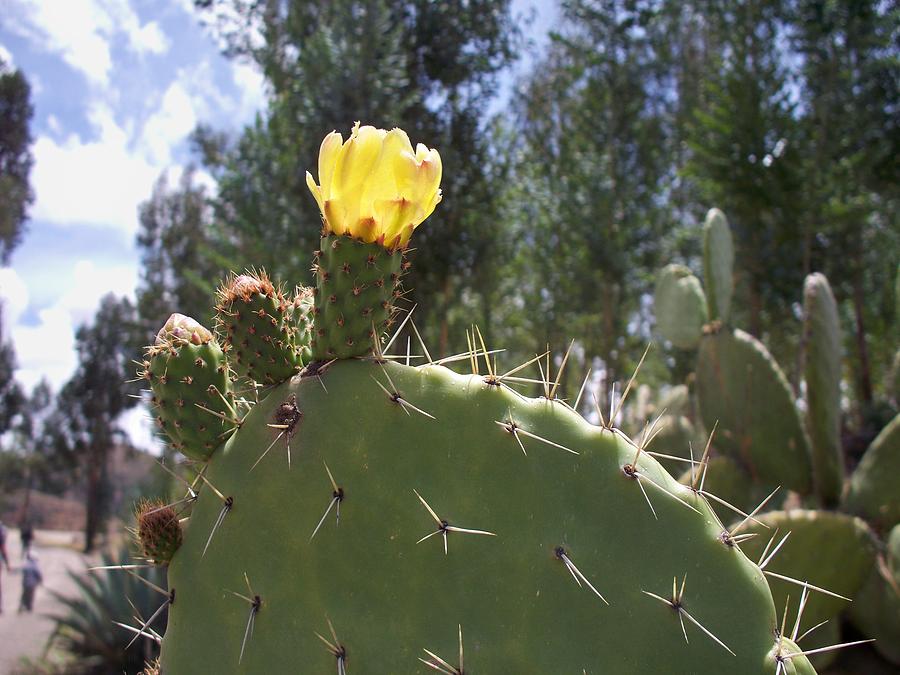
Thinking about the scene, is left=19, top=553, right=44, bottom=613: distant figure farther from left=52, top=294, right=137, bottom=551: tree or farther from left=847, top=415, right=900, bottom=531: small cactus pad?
left=52, top=294, right=137, bottom=551: tree

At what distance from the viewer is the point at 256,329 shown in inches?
48.9

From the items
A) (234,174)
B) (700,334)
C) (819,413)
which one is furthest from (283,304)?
(234,174)

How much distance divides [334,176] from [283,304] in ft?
0.84

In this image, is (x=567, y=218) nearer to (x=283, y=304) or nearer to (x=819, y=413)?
(x=819, y=413)

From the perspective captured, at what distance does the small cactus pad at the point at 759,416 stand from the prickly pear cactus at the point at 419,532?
276 cm

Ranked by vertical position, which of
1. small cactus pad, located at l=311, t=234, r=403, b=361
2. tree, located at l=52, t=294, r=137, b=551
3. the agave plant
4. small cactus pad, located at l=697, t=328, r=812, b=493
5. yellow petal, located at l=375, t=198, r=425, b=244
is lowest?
tree, located at l=52, t=294, r=137, b=551

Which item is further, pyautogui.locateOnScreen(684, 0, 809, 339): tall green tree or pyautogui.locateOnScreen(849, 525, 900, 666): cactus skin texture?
pyautogui.locateOnScreen(684, 0, 809, 339): tall green tree

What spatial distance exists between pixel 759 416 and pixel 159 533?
3.21 m

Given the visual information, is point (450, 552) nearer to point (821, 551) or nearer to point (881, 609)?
point (821, 551)

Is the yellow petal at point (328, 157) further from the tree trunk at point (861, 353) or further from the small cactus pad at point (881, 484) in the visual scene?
the tree trunk at point (861, 353)

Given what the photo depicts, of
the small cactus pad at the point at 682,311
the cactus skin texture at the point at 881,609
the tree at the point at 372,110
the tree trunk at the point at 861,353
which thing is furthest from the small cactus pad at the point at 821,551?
the tree trunk at the point at 861,353

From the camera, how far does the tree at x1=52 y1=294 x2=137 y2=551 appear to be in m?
25.8

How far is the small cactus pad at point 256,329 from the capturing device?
124cm

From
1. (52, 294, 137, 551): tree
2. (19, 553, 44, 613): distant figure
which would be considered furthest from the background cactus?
(52, 294, 137, 551): tree
